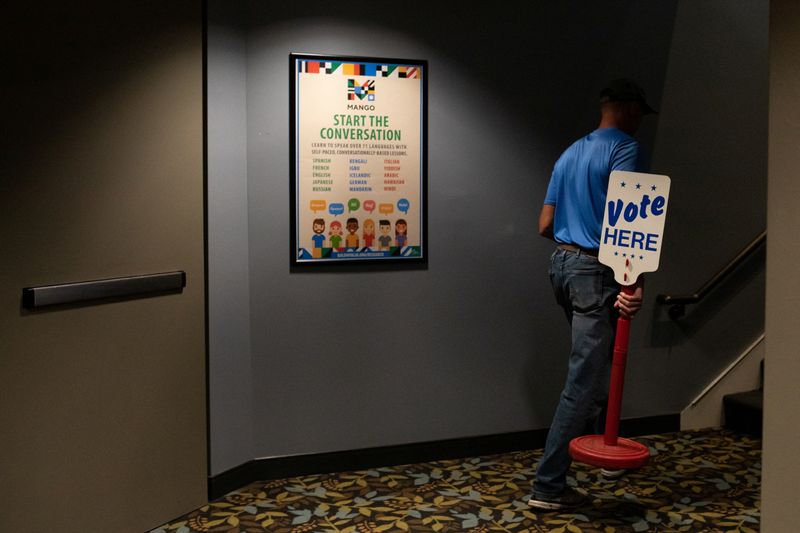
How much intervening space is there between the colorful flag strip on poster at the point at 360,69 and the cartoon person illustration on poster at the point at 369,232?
0.64 m

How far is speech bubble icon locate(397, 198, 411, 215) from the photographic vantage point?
382 centimetres

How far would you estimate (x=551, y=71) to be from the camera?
4.01 m

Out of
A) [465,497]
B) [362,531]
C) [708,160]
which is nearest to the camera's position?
[362,531]

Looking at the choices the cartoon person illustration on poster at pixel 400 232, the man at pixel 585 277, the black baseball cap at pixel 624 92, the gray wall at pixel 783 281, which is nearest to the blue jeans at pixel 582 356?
the man at pixel 585 277

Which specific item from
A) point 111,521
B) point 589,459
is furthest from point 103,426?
point 589,459

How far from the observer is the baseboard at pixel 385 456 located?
3598 millimetres

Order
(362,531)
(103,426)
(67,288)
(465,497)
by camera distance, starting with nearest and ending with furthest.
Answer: (67,288)
(103,426)
(362,531)
(465,497)

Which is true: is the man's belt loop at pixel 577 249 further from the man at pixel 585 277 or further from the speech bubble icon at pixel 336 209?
the speech bubble icon at pixel 336 209

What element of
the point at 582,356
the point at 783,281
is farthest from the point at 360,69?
the point at 783,281

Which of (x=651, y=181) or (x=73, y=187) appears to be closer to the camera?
(x=73, y=187)

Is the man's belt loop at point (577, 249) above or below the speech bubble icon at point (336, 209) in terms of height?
below

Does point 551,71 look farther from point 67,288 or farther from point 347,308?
point 67,288

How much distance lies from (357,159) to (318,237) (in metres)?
0.38

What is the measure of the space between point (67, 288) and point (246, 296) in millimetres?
973
